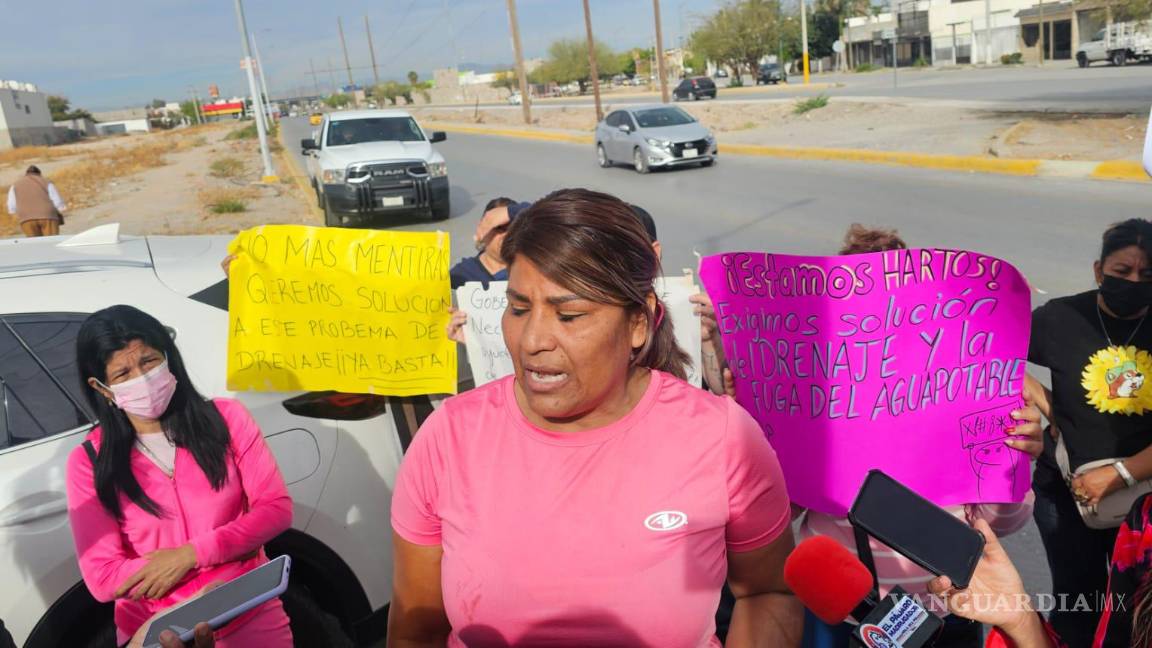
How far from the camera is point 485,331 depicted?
3.37m

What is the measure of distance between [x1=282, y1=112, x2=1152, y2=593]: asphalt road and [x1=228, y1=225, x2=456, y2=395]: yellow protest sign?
108 inches

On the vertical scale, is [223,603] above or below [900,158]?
above

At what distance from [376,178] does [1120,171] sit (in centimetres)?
1201

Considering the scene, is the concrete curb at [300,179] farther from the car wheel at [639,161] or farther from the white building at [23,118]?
the white building at [23,118]

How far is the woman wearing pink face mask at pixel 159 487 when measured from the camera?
239cm

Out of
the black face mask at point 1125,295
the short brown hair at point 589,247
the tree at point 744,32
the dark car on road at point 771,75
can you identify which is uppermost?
the tree at point 744,32

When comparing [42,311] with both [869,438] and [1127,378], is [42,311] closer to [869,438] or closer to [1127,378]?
[869,438]

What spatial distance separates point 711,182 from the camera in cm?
1688

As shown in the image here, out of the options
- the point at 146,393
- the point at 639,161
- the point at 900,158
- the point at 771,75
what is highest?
the point at 771,75

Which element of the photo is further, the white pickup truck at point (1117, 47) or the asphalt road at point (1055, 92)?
the white pickup truck at point (1117, 47)

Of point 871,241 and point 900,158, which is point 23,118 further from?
point 871,241

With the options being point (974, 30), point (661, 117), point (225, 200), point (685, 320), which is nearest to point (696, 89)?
point (974, 30)

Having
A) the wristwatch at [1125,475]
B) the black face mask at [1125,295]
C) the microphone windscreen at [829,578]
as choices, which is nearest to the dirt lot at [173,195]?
the black face mask at [1125,295]

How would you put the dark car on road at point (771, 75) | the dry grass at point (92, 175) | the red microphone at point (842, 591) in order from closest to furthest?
the red microphone at point (842, 591)
the dry grass at point (92, 175)
the dark car on road at point (771, 75)
